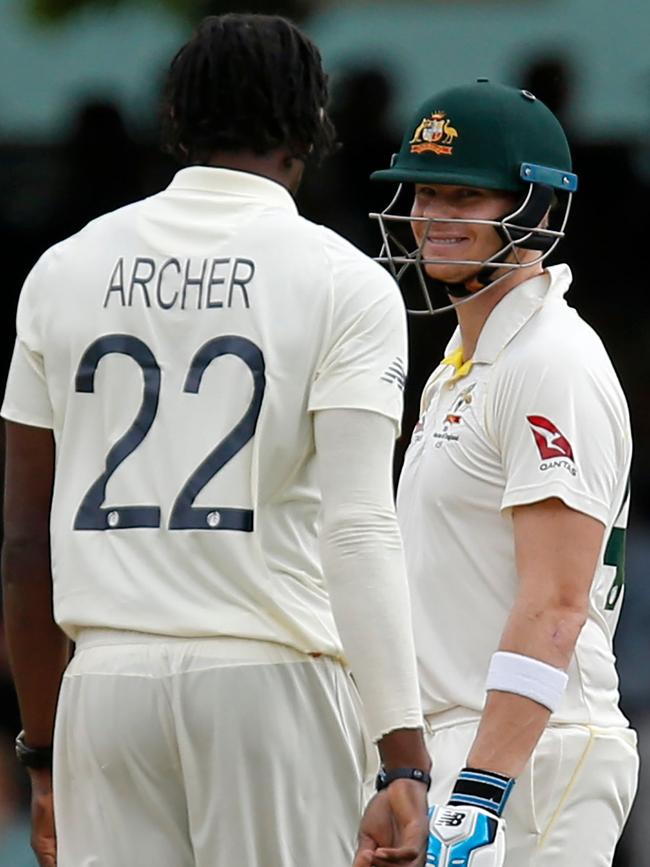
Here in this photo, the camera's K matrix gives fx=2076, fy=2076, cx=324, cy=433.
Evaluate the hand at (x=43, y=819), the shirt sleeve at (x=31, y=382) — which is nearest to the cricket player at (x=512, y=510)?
the hand at (x=43, y=819)

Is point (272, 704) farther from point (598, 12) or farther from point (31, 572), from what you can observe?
point (598, 12)

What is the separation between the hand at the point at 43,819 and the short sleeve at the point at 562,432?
0.77 meters

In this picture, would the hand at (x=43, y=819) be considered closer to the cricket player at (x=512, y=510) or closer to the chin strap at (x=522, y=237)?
the cricket player at (x=512, y=510)

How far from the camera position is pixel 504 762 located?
292 centimetres

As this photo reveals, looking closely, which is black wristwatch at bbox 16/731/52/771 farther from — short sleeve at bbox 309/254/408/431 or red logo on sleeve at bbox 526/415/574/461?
red logo on sleeve at bbox 526/415/574/461

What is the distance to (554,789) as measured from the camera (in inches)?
123

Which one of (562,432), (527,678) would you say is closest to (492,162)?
(562,432)

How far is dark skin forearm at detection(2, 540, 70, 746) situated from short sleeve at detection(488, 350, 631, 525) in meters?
0.69

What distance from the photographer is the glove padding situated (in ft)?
9.53

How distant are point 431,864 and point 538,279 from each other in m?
0.97

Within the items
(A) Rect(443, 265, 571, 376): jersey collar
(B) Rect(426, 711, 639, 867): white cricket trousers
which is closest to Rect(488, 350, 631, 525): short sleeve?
(A) Rect(443, 265, 571, 376): jersey collar

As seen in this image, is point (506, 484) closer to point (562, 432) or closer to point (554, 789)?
point (562, 432)

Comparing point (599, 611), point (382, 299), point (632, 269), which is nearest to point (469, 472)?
point (599, 611)

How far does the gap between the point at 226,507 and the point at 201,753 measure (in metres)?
0.31
